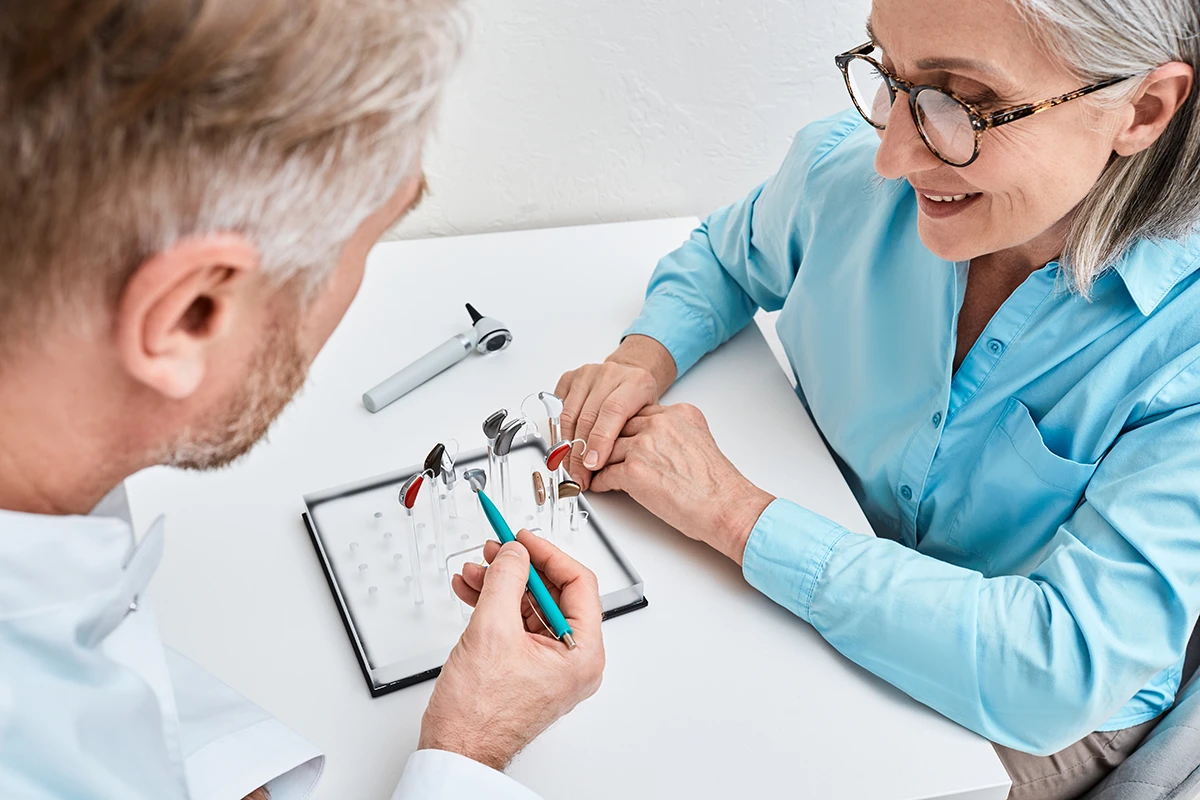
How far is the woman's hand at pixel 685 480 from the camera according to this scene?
3.40 ft

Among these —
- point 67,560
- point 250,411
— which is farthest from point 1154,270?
point 67,560

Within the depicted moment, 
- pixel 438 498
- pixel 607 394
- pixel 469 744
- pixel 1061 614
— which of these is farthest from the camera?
pixel 607 394

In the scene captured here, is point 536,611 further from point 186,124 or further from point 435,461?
point 186,124

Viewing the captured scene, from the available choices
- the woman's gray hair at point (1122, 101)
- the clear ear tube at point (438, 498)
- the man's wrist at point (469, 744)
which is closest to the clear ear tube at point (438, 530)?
the clear ear tube at point (438, 498)

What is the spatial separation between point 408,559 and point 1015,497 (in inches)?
25.8

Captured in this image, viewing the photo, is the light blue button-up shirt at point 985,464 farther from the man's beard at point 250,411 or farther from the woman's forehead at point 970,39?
the man's beard at point 250,411

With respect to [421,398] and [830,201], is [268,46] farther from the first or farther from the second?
[830,201]

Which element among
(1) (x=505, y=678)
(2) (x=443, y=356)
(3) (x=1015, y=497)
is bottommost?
(3) (x=1015, y=497)

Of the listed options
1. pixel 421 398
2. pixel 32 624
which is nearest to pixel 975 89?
pixel 421 398

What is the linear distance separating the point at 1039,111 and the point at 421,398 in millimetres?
762

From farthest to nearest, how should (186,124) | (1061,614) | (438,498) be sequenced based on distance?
(438,498)
(1061,614)
(186,124)

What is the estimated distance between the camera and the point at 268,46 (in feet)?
1.75

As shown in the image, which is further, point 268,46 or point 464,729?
point 464,729

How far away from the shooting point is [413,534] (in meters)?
0.99
